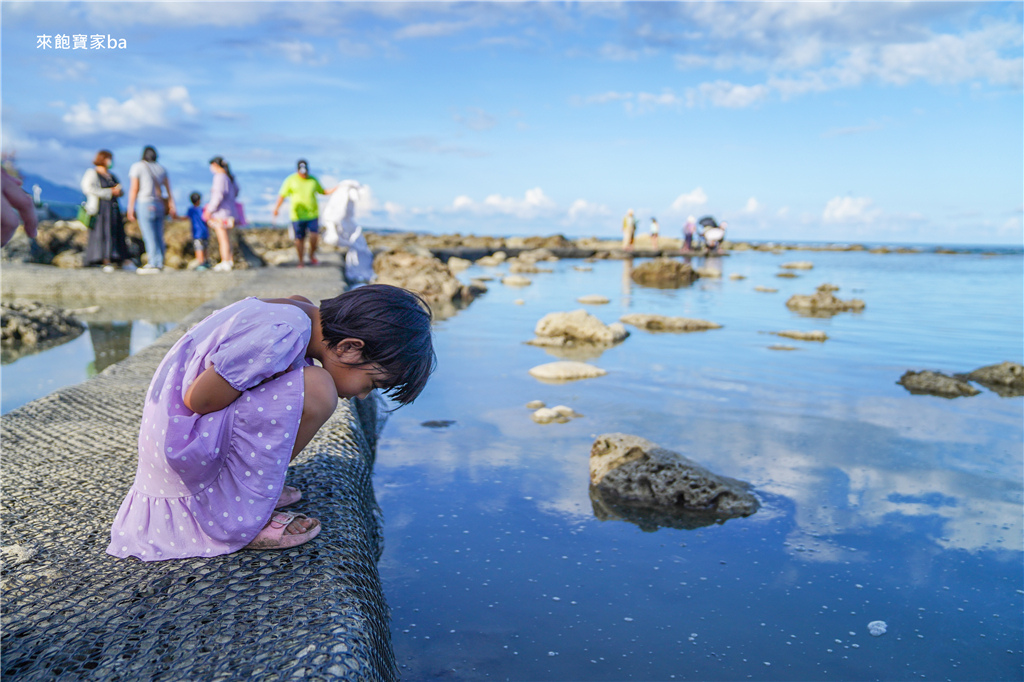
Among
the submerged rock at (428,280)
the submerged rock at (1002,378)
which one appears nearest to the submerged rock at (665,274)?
the submerged rock at (428,280)

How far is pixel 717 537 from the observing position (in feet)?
10.7

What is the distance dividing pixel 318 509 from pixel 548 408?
297 centimetres

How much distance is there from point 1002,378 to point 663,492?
4767 mm

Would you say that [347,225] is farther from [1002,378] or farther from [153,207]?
[1002,378]

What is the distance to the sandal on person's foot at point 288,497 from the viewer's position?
2.32 m

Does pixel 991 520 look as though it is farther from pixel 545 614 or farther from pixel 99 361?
pixel 99 361

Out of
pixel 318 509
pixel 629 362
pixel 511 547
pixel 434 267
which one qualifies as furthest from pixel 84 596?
pixel 434 267

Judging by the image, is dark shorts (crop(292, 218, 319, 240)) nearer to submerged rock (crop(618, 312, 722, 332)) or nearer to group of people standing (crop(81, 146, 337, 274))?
group of people standing (crop(81, 146, 337, 274))

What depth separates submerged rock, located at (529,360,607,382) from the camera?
6277 millimetres

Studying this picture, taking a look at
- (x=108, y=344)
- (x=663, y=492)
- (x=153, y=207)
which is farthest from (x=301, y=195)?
(x=663, y=492)

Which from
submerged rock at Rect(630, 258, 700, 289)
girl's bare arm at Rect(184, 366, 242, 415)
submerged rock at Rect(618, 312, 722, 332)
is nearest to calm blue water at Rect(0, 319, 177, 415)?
girl's bare arm at Rect(184, 366, 242, 415)

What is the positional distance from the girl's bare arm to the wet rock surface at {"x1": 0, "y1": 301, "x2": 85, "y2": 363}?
5602 mm

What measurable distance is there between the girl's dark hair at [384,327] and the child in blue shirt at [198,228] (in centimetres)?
1060

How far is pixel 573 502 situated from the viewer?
3598 millimetres
